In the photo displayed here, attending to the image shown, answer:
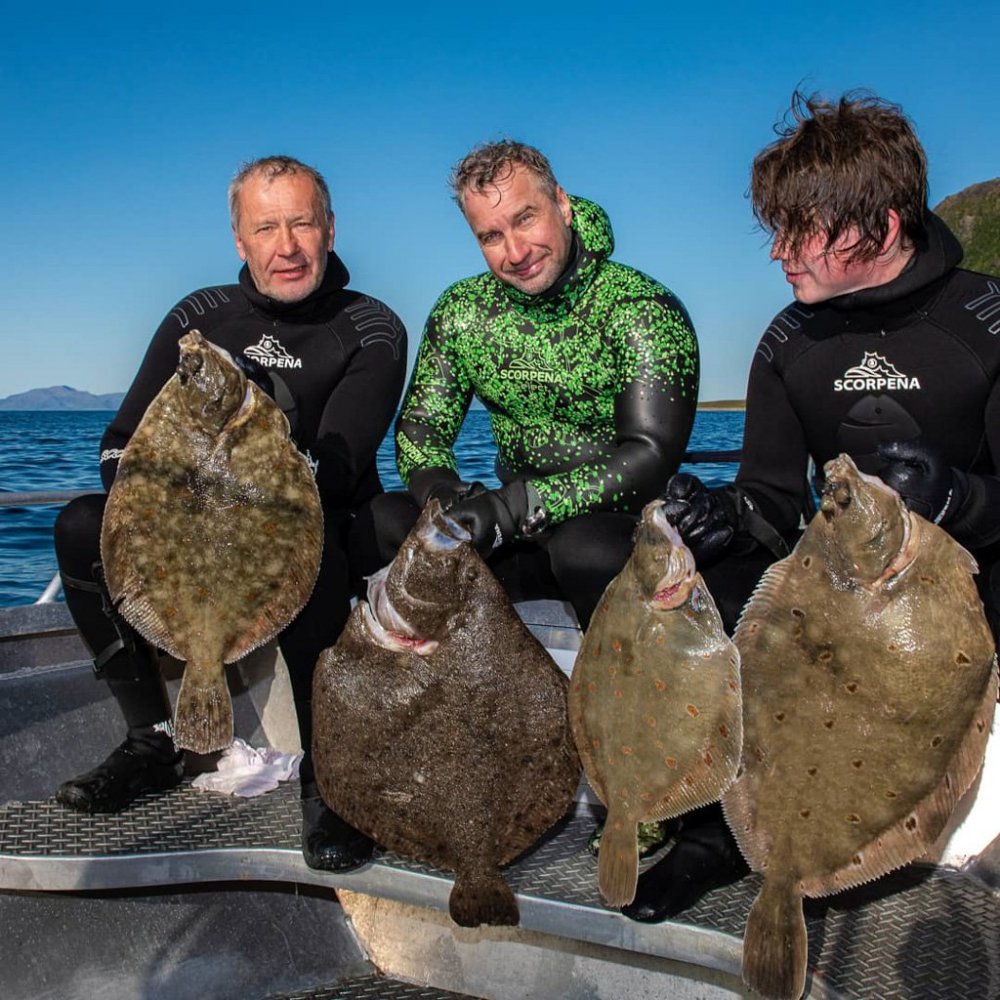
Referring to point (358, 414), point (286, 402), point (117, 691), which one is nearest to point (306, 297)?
point (358, 414)

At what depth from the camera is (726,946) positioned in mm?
2727

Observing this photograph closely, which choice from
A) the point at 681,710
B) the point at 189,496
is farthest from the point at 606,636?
the point at 189,496

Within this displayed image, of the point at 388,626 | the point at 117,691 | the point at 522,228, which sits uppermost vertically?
the point at 522,228

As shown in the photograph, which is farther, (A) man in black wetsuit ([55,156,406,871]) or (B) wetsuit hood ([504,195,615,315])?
(B) wetsuit hood ([504,195,615,315])

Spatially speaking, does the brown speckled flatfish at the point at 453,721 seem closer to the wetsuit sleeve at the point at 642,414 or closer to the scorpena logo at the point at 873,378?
the wetsuit sleeve at the point at 642,414

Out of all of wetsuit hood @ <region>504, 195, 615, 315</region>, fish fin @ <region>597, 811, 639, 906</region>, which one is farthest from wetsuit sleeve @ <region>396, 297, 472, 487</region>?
fish fin @ <region>597, 811, 639, 906</region>

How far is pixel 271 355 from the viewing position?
3865mm

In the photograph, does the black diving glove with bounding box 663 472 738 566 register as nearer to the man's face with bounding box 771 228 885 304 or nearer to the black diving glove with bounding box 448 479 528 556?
the black diving glove with bounding box 448 479 528 556

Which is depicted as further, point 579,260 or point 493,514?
point 579,260

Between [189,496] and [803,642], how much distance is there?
1.66 metres

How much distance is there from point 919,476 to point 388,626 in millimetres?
1351

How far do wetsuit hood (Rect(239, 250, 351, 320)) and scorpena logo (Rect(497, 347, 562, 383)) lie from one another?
706mm

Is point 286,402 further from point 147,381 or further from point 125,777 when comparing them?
point 125,777

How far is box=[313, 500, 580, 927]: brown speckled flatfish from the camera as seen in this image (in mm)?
2639
